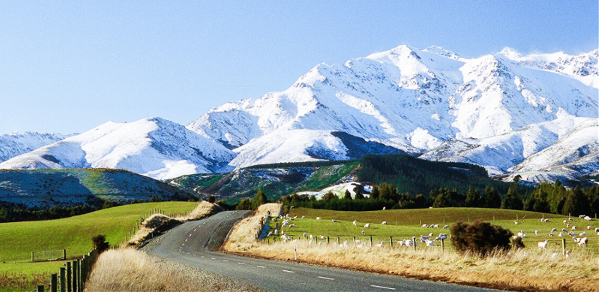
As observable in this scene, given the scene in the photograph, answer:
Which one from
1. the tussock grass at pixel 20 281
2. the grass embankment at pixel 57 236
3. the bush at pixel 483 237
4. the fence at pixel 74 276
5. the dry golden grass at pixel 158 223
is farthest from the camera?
the dry golden grass at pixel 158 223

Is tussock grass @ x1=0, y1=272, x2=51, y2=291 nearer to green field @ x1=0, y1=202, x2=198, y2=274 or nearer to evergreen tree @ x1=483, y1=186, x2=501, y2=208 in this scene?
green field @ x1=0, y1=202, x2=198, y2=274

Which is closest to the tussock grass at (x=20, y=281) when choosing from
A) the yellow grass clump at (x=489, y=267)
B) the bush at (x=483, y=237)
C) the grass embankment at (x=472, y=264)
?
the grass embankment at (x=472, y=264)

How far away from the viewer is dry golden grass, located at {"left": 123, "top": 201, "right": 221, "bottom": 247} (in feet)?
273

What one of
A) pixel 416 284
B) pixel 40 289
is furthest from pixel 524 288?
pixel 40 289

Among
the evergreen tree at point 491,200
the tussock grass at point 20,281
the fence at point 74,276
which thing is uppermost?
the evergreen tree at point 491,200

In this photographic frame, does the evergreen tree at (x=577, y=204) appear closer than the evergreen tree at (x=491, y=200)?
Yes

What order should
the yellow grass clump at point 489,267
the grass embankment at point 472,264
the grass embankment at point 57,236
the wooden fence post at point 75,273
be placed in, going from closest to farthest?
the wooden fence post at point 75,273 < the yellow grass clump at point 489,267 < the grass embankment at point 472,264 < the grass embankment at point 57,236

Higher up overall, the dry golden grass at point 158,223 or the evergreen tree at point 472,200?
the evergreen tree at point 472,200

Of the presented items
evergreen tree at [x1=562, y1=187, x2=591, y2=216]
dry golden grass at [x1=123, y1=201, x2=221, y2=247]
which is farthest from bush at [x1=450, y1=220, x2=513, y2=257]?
evergreen tree at [x1=562, y1=187, x2=591, y2=216]

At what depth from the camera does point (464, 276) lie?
25.1m

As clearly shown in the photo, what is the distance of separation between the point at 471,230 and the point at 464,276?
11.2 m

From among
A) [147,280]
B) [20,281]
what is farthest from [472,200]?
[147,280]

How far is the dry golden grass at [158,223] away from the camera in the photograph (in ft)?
273

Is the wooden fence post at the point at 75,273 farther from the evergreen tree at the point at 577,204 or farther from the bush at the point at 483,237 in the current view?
the evergreen tree at the point at 577,204
